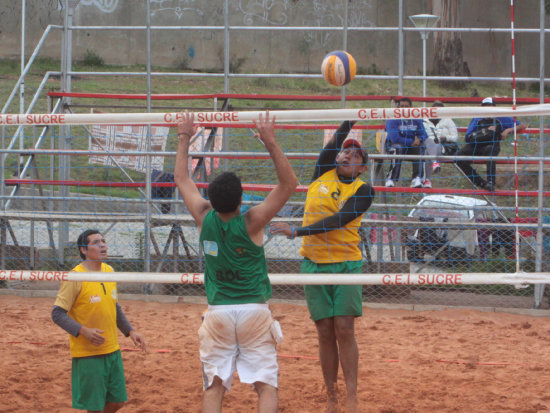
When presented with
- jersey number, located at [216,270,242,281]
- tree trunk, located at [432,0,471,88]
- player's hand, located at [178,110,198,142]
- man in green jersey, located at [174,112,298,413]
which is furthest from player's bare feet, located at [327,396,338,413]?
tree trunk, located at [432,0,471,88]

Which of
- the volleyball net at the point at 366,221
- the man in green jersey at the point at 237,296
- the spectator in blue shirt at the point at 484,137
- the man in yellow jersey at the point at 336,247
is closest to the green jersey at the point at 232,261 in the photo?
the man in green jersey at the point at 237,296

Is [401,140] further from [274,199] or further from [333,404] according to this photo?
[274,199]

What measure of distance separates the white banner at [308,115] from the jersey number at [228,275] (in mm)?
1015

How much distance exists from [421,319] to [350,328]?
12.6 feet

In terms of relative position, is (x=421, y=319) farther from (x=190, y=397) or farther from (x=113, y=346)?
(x=113, y=346)

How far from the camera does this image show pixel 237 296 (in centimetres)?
408

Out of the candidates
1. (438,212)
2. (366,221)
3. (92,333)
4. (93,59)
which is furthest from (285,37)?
(92,333)

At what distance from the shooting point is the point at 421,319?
8.62m

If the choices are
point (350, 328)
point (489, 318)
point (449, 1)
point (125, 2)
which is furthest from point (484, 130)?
point (125, 2)

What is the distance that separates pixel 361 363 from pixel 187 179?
3.17 meters

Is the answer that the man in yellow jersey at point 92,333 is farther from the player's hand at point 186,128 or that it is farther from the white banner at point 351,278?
the player's hand at point 186,128

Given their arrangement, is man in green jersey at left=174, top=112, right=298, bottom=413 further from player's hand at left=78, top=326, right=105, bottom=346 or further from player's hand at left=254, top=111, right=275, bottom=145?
player's hand at left=78, top=326, right=105, bottom=346

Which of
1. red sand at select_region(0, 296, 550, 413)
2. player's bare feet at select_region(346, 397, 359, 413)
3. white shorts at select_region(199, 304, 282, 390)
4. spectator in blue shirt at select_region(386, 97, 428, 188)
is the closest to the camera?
white shorts at select_region(199, 304, 282, 390)

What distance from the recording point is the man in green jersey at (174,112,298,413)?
404 cm
